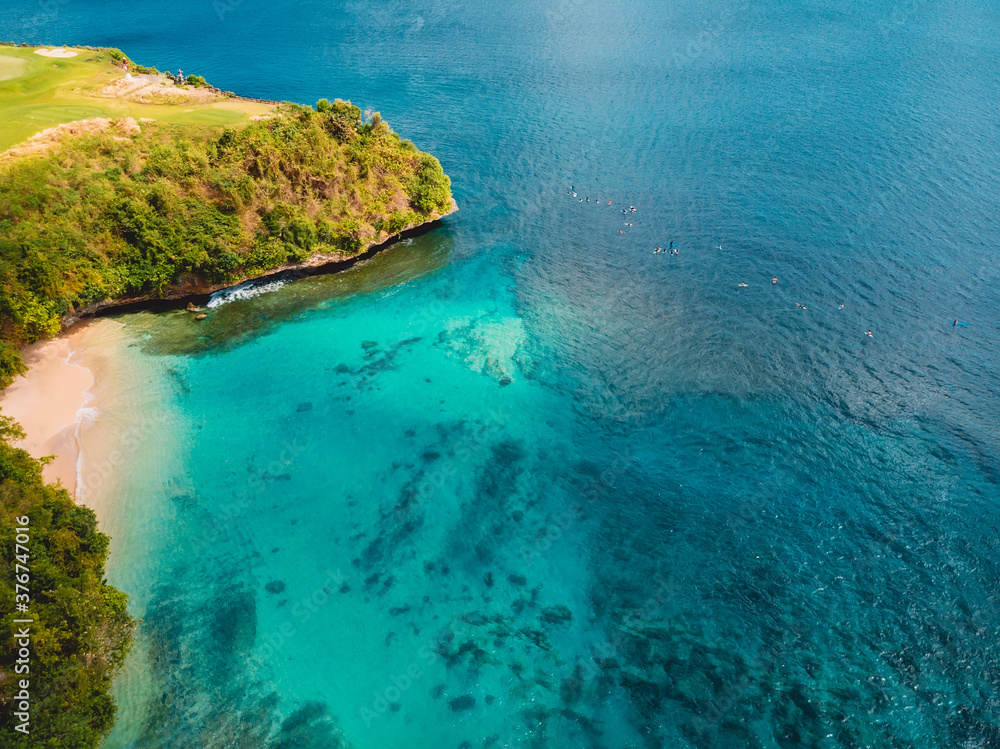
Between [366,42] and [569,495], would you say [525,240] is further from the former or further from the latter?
[366,42]

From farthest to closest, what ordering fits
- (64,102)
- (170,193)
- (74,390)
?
1. (64,102)
2. (170,193)
3. (74,390)

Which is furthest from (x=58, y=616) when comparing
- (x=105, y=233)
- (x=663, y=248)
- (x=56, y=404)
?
(x=663, y=248)

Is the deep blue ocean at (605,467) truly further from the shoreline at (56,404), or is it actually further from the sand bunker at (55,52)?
the sand bunker at (55,52)

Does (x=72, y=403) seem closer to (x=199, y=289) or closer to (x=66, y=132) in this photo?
(x=199, y=289)

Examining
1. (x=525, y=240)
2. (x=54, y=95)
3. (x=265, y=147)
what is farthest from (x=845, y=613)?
(x=54, y=95)

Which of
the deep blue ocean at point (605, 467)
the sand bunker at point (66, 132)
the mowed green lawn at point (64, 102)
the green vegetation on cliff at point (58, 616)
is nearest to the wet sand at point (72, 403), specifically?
the deep blue ocean at point (605, 467)
